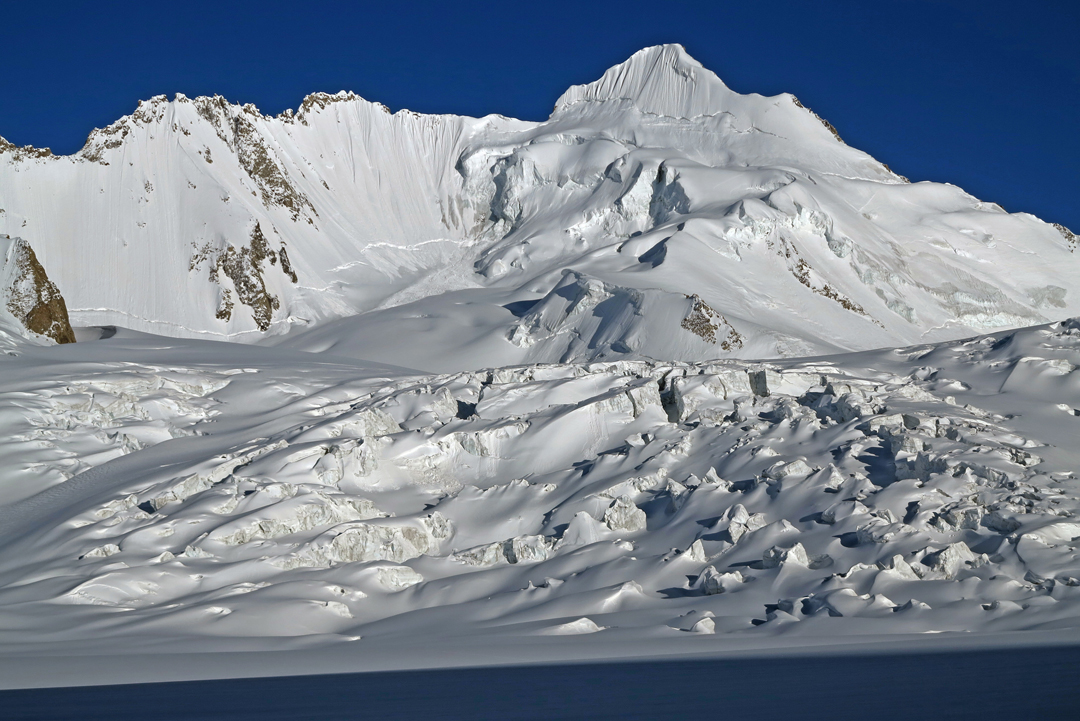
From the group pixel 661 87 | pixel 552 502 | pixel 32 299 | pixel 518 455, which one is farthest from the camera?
pixel 661 87

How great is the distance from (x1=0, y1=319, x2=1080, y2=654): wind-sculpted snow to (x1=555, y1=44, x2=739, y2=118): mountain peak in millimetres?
71270

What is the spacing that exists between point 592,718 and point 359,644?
31.8ft

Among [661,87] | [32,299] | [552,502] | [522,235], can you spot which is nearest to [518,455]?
[552,502]

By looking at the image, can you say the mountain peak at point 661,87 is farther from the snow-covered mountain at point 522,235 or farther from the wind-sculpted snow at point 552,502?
the wind-sculpted snow at point 552,502

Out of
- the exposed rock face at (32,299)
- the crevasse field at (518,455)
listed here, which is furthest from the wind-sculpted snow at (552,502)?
the exposed rock face at (32,299)

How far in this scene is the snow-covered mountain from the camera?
66375 mm

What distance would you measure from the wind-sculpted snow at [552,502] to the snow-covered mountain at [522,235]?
75.4 ft

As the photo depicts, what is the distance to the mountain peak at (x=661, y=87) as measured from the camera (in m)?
107

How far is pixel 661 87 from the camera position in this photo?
112 m

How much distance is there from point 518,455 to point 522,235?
2400 inches

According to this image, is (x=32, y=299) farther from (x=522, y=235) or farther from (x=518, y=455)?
(x=522, y=235)

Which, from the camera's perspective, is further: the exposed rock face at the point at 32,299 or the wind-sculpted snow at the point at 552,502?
the exposed rock face at the point at 32,299

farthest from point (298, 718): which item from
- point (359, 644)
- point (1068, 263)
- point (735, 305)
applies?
point (1068, 263)

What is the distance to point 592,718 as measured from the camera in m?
11.7
